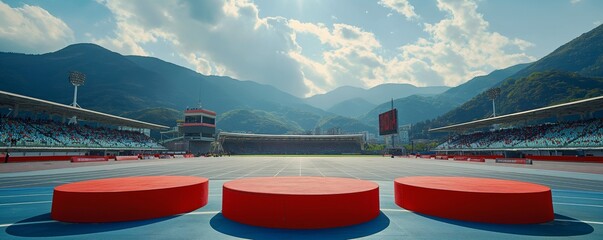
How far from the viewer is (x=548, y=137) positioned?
47188 mm

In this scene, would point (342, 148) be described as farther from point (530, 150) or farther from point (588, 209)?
point (588, 209)

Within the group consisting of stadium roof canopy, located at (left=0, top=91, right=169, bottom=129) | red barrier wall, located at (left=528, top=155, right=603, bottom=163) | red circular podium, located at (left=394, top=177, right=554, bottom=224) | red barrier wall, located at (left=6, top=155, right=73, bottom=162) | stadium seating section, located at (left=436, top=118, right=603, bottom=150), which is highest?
stadium roof canopy, located at (left=0, top=91, right=169, bottom=129)

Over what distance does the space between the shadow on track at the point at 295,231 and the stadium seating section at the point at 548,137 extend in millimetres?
50903

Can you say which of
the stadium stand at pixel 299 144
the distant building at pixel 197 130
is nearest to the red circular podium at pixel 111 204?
the distant building at pixel 197 130

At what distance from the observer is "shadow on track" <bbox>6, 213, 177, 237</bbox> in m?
5.29

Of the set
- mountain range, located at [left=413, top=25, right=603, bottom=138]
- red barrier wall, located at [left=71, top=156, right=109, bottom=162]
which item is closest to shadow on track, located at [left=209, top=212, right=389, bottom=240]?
red barrier wall, located at [left=71, top=156, right=109, bottom=162]

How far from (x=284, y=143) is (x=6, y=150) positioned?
267ft

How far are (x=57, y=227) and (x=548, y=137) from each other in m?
63.6

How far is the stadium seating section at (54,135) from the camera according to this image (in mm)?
37781

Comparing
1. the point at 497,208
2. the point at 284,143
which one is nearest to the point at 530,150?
the point at 497,208

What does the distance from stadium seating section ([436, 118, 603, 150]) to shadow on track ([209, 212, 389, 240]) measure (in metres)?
Answer: 50.9

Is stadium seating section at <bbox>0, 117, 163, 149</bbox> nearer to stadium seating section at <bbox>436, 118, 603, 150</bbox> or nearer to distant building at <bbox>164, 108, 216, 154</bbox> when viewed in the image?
distant building at <bbox>164, 108, 216, 154</bbox>

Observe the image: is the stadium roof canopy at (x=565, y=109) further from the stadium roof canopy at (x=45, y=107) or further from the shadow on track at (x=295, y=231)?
the stadium roof canopy at (x=45, y=107)

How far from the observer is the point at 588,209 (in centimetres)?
791
